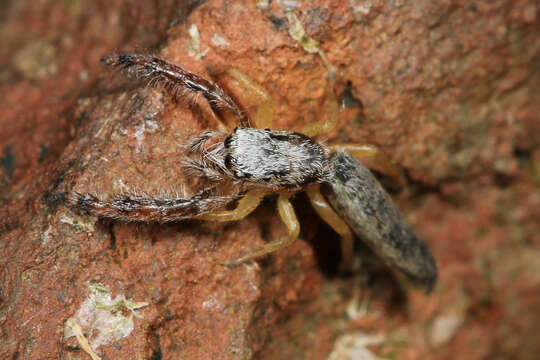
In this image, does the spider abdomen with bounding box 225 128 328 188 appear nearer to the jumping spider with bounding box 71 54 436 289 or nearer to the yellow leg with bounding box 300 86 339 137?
the jumping spider with bounding box 71 54 436 289


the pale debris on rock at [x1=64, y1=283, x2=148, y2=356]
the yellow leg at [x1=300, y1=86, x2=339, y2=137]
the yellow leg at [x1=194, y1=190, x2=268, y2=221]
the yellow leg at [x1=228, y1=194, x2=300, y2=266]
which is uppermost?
the yellow leg at [x1=300, y1=86, x2=339, y2=137]

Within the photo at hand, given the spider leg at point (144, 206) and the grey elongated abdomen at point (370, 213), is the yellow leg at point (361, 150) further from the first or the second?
the spider leg at point (144, 206)

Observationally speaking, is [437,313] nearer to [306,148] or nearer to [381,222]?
[381,222]

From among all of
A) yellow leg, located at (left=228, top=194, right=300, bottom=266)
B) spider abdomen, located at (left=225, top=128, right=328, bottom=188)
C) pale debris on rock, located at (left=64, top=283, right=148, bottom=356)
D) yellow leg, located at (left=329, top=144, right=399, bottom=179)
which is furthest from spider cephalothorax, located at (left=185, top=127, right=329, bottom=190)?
pale debris on rock, located at (left=64, top=283, right=148, bottom=356)

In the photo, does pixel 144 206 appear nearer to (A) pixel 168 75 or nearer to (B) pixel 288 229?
(A) pixel 168 75

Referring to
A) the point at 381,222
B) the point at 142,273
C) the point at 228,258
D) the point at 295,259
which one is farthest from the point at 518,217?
the point at 142,273

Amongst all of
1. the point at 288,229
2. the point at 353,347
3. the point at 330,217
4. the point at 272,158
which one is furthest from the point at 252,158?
the point at 353,347

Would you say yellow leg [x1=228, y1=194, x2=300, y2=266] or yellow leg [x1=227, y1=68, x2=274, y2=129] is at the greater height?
yellow leg [x1=227, y1=68, x2=274, y2=129]
